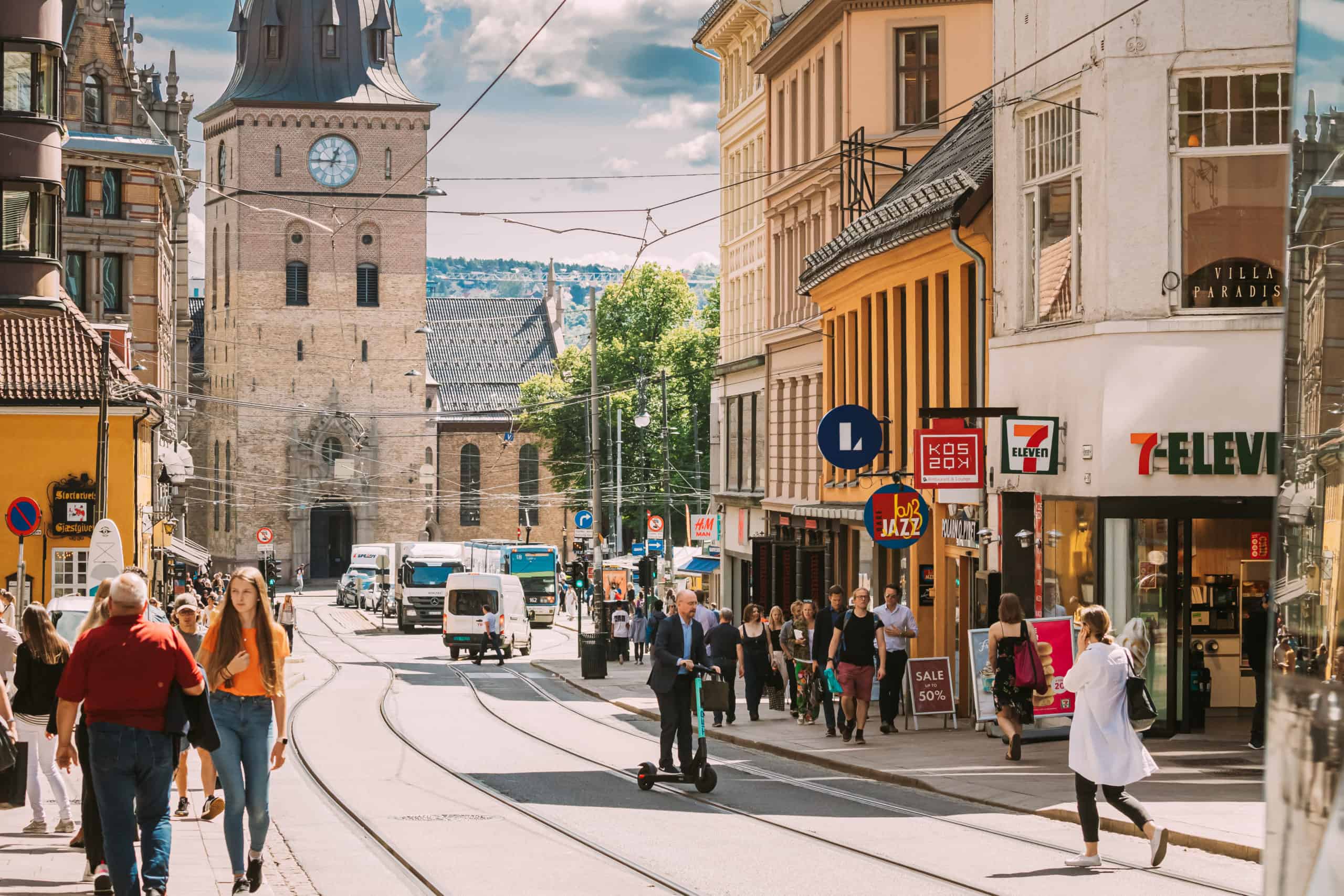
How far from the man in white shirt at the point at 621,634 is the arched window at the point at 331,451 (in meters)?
55.7

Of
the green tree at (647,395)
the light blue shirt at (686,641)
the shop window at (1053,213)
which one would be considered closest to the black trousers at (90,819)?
the light blue shirt at (686,641)

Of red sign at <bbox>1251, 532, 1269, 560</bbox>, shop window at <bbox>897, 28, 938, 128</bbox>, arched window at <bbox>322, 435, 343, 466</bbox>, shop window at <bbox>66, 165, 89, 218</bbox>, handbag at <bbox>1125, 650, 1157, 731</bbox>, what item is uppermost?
shop window at <bbox>66, 165, 89, 218</bbox>

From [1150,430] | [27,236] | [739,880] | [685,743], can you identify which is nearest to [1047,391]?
[1150,430]

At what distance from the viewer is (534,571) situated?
248ft

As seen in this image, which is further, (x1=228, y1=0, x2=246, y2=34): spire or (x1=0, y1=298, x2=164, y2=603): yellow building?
(x1=228, y1=0, x2=246, y2=34): spire

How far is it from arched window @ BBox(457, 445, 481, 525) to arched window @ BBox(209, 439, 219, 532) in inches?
556

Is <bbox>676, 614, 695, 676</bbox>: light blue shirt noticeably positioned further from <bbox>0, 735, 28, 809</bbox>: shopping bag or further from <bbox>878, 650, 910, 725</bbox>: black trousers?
<bbox>878, 650, 910, 725</bbox>: black trousers

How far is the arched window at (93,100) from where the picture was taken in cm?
6203

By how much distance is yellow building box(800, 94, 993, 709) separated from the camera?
23.9m

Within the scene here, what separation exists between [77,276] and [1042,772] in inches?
1975

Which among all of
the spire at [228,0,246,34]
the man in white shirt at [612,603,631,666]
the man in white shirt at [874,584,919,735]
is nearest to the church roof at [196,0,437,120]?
the spire at [228,0,246,34]

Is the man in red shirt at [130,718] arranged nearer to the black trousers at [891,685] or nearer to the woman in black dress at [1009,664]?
the woman in black dress at [1009,664]

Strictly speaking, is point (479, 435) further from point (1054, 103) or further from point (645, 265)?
point (1054, 103)

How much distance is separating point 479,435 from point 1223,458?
313 feet
